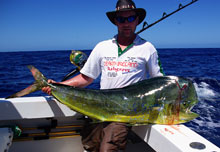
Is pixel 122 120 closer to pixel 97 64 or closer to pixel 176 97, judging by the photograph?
pixel 176 97

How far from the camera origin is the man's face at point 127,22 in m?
2.26

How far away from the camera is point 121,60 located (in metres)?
2.19

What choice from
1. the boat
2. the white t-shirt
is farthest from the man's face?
the boat

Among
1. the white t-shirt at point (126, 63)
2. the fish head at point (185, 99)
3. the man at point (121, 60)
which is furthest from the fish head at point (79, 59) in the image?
the fish head at point (185, 99)

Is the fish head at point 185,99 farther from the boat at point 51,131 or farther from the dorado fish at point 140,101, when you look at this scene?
the boat at point 51,131

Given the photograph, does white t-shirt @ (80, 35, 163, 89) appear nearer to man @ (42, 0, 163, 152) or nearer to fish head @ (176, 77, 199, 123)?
man @ (42, 0, 163, 152)

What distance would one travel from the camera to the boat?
169cm

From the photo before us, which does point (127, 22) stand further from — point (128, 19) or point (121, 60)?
point (121, 60)

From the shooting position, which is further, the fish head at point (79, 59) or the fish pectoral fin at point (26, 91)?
the fish head at point (79, 59)

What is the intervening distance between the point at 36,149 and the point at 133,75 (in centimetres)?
143

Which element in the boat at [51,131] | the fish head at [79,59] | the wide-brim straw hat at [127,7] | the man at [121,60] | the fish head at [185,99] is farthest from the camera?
the fish head at [79,59]

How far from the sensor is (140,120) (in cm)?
184

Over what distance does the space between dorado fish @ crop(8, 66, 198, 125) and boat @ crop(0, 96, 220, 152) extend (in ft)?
0.38

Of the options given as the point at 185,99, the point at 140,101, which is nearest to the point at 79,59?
the point at 140,101
